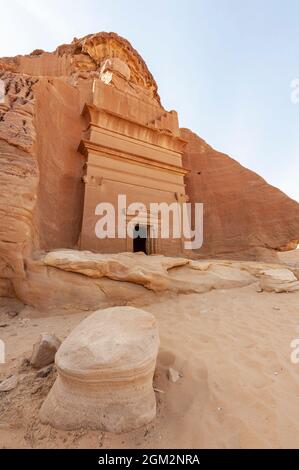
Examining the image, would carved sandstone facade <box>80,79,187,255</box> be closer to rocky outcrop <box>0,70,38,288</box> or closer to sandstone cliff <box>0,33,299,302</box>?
sandstone cliff <box>0,33,299,302</box>

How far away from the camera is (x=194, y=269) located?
5785 millimetres

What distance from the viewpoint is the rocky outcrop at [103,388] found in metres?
1.50

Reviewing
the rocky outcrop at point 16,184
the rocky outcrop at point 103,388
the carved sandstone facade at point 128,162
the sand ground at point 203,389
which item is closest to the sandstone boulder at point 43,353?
the sand ground at point 203,389

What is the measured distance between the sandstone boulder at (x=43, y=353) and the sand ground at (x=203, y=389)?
0.10 metres

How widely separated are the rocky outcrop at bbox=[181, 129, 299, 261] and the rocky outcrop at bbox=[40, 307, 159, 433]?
8437mm

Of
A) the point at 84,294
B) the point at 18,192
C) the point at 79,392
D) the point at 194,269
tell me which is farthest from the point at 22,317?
the point at 194,269

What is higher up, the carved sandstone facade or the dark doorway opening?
the carved sandstone facade

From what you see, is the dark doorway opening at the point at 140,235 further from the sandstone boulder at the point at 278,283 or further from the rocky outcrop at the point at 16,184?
the rocky outcrop at the point at 16,184

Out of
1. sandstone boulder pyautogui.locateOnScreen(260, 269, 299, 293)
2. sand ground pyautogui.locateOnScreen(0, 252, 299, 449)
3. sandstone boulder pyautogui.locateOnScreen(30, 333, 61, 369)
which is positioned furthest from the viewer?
sandstone boulder pyautogui.locateOnScreen(260, 269, 299, 293)

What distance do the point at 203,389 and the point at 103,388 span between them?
3.13 ft

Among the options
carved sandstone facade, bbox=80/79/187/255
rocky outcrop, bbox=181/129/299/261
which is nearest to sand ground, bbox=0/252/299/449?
carved sandstone facade, bbox=80/79/187/255

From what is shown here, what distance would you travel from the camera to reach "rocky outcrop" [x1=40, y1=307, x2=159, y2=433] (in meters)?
1.50

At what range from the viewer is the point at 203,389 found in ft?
6.32

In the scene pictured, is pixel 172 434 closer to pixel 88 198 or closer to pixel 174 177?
pixel 88 198
